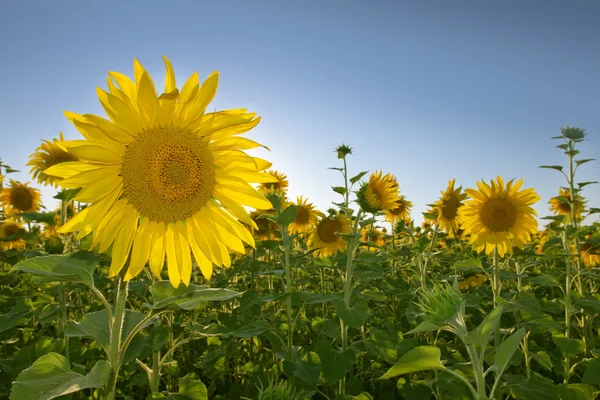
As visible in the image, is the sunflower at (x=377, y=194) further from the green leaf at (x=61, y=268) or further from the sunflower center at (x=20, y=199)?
the sunflower center at (x=20, y=199)

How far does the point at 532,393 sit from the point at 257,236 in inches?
161

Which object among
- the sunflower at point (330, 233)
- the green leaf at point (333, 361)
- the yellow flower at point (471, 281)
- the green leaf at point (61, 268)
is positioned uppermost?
the sunflower at point (330, 233)

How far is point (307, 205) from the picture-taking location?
24.0 feet

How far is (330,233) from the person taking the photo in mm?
6410

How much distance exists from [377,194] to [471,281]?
2.26m

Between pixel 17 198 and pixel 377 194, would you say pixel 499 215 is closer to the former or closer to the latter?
pixel 377 194

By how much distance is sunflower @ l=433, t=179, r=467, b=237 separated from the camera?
6.56 m

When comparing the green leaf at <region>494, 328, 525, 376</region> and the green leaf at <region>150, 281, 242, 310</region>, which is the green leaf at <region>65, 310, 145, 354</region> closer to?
the green leaf at <region>150, 281, 242, 310</region>

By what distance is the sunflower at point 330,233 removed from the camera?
20.9 ft

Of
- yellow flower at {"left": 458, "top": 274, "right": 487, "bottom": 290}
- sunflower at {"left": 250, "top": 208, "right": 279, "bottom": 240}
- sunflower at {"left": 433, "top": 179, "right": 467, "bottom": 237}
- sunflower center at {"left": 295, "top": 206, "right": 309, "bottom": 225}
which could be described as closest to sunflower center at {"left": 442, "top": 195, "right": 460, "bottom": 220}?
sunflower at {"left": 433, "top": 179, "right": 467, "bottom": 237}

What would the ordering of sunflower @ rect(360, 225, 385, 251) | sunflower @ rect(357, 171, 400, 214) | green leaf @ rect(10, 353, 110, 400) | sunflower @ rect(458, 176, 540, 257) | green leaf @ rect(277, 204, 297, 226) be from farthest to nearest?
sunflower @ rect(360, 225, 385, 251) < sunflower @ rect(458, 176, 540, 257) < sunflower @ rect(357, 171, 400, 214) < green leaf @ rect(277, 204, 297, 226) < green leaf @ rect(10, 353, 110, 400)

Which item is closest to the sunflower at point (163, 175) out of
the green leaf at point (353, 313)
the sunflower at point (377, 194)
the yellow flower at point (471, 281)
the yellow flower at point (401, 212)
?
the green leaf at point (353, 313)

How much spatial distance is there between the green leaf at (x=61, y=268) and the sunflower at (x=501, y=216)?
4455 mm

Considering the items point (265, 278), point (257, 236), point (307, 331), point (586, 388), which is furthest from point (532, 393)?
point (257, 236)
